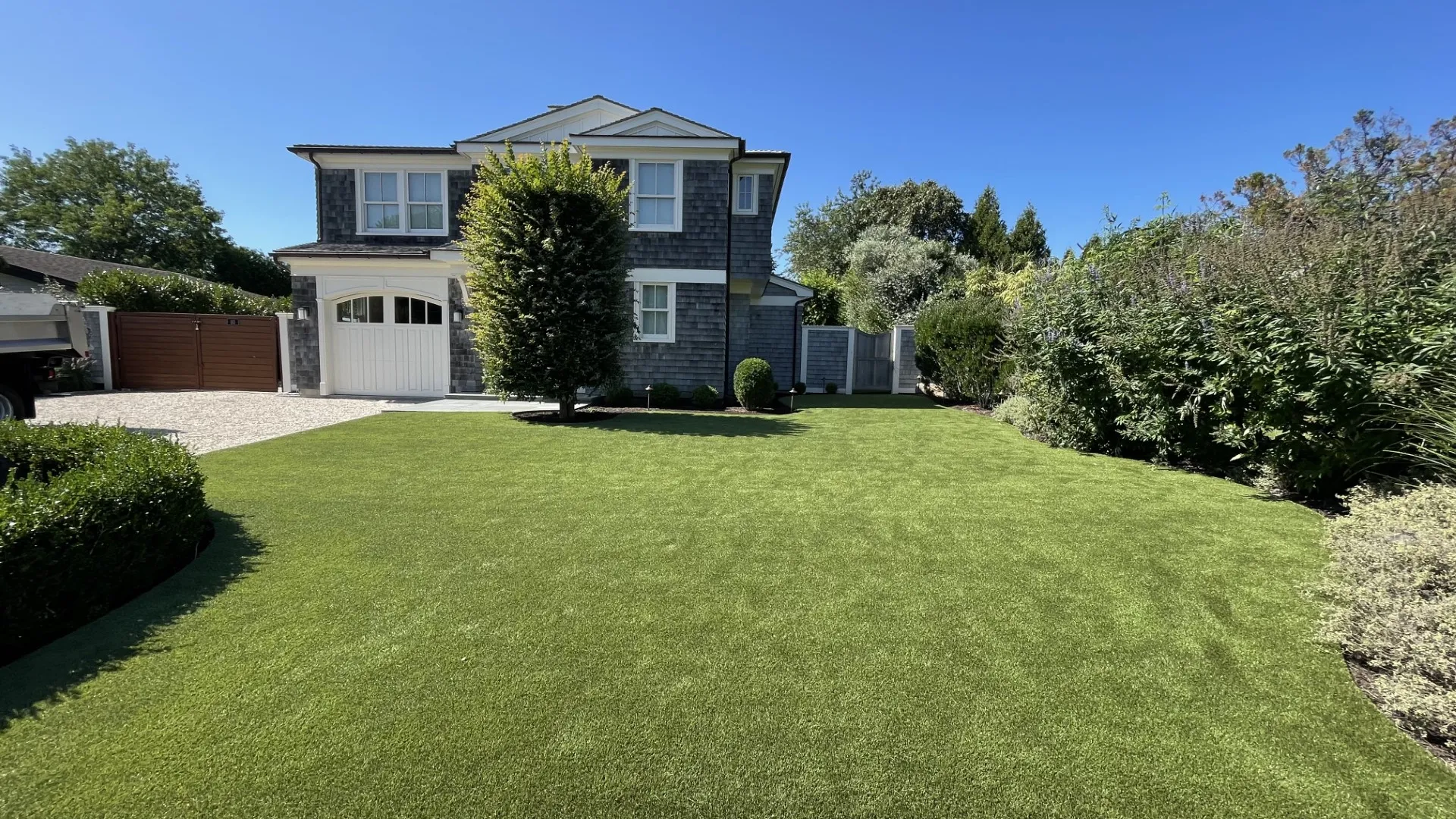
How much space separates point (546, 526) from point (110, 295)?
17596mm

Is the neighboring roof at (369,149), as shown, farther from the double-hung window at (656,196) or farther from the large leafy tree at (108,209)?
the large leafy tree at (108,209)

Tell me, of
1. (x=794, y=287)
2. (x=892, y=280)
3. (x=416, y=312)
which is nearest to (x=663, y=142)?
(x=794, y=287)

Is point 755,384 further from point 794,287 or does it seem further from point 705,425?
point 794,287

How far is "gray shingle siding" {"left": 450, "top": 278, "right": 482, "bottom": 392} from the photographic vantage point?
1338 centimetres

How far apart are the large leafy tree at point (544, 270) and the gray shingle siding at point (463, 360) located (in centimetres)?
298

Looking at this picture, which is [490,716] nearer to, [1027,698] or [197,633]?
[197,633]

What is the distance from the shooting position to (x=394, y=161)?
1397 cm

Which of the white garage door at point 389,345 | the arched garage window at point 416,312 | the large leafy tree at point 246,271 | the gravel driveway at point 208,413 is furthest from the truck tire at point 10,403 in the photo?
the large leafy tree at point 246,271

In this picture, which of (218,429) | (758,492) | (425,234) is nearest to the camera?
(758,492)

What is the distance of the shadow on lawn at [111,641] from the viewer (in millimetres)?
2574

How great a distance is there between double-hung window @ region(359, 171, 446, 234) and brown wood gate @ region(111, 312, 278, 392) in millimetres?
3480

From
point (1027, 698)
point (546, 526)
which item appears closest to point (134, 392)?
point (546, 526)

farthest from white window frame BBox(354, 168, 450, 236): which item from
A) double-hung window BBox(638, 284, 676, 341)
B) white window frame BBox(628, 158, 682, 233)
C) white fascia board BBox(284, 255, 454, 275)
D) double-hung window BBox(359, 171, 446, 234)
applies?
double-hung window BBox(638, 284, 676, 341)

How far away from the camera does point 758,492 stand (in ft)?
19.8
